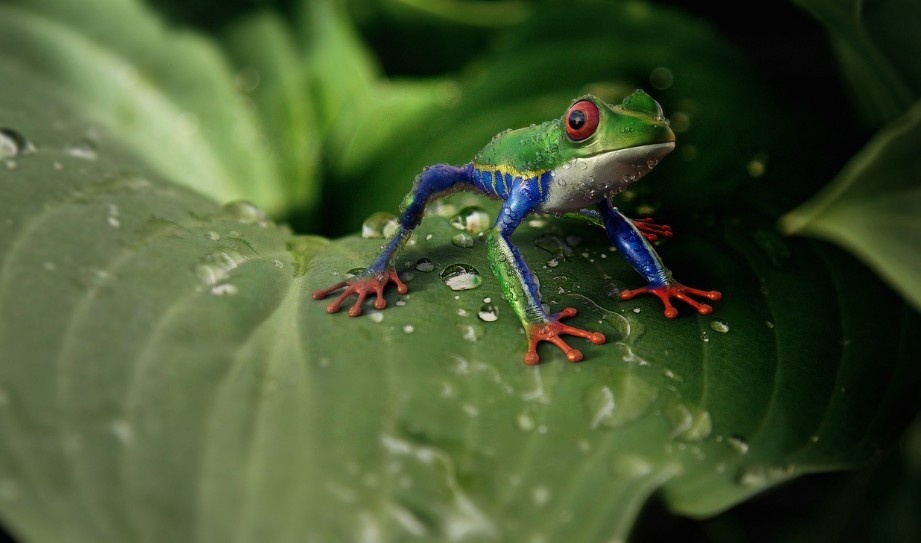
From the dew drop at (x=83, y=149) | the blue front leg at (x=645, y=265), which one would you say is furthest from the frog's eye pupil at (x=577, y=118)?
the dew drop at (x=83, y=149)

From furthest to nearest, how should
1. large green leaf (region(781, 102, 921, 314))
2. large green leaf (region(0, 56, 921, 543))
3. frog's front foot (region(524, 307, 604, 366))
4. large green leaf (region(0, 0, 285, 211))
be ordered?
1. large green leaf (region(0, 0, 285, 211))
2. large green leaf (region(781, 102, 921, 314))
3. frog's front foot (region(524, 307, 604, 366))
4. large green leaf (region(0, 56, 921, 543))

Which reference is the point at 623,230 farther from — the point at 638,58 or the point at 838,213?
the point at 638,58

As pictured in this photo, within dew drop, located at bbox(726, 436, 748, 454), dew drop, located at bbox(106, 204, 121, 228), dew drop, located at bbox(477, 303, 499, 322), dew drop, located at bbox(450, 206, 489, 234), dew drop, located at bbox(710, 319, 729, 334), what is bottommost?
dew drop, located at bbox(726, 436, 748, 454)

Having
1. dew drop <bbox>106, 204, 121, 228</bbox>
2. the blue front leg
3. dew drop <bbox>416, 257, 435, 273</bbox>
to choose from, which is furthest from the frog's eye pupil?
dew drop <bbox>106, 204, 121, 228</bbox>

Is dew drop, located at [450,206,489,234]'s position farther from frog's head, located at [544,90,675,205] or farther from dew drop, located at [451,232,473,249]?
frog's head, located at [544,90,675,205]

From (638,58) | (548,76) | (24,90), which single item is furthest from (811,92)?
(24,90)

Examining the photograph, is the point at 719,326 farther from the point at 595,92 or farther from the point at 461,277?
the point at 595,92

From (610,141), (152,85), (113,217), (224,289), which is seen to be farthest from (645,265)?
(152,85)
